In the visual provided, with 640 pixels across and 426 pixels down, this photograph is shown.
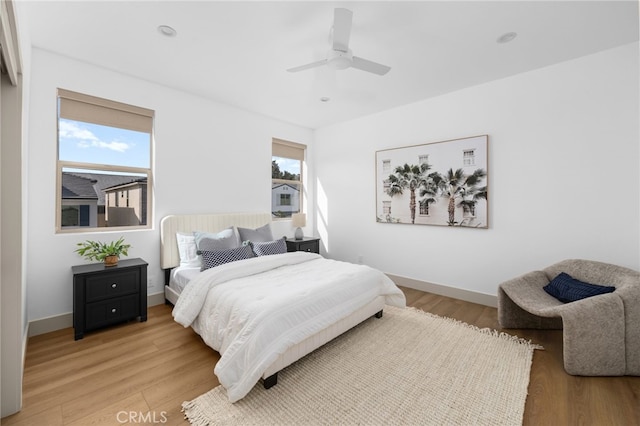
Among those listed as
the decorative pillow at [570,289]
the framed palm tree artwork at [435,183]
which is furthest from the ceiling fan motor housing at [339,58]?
the decorative pillow at [570,289]

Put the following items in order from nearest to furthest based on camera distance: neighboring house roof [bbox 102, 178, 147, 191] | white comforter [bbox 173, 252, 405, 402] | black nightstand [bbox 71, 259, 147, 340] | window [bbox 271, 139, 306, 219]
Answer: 1. white comforter [bbox 173, 252, 405, 402]
2. black nightstand [bbox 71, 259, 147, 340]
3. neighboring house roof [bbox 102, 178, 147, 191]
4. window [bbox 271, 139, 306, 219]

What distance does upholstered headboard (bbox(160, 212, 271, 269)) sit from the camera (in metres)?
3.34

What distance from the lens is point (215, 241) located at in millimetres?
3260

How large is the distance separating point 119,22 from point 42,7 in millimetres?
496

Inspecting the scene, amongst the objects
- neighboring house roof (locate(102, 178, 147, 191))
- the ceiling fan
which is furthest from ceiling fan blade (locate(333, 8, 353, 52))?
neighboring house roof (locate(102, 178, 147, 191))

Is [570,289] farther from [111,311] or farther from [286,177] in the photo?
[111,311]

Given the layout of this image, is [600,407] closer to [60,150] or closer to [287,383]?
[287,383]

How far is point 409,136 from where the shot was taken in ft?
13.4

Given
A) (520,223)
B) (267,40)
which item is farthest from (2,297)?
(520,223)

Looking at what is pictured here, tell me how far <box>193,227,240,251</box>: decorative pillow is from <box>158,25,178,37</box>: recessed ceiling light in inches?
81.2

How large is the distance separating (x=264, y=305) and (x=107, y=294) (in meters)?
1.87

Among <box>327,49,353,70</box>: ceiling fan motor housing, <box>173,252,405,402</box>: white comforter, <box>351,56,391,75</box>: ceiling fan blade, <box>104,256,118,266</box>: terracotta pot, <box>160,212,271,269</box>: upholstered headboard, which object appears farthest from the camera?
<box>160,212,271,269</box>: upholstered headboard

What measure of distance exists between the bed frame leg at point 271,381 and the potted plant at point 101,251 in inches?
82.0

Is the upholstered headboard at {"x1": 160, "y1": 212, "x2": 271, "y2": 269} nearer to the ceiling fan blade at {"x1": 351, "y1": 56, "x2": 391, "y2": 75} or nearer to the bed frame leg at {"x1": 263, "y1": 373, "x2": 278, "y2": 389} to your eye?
the bed frame leg at {"x1": 263, "y1": 373, "x2": 278, "y2": 389}
